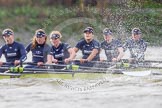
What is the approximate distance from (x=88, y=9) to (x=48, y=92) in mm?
9693

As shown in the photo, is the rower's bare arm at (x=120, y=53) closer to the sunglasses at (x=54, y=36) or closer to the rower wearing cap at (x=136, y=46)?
the rower wearing cap at (x=136, y=46)

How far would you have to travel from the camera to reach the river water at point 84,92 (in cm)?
838

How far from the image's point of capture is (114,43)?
12.1 meters

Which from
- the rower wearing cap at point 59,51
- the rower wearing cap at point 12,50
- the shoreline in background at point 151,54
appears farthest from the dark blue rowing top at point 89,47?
the shoreline in background at point 151,54

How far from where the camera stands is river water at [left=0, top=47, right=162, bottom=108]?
838cm

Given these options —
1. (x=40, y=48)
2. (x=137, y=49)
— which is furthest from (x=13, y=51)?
(x=137, y=49)

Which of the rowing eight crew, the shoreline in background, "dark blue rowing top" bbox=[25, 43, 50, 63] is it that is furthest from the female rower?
the shoreline in background

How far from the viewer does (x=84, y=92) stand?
9.38 meters

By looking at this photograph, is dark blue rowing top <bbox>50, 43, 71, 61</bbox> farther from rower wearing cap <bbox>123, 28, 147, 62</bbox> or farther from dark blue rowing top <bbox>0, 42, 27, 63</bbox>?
rower wearing cap <bbox>123, 28, 147, 62</bbox>

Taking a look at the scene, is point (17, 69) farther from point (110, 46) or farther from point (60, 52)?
point (110, 46)

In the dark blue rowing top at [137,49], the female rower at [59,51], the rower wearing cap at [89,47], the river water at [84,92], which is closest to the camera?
the river water at [84,92]

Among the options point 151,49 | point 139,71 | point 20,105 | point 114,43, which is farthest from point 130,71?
point 151,49

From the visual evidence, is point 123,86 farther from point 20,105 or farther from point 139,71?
point 20,105

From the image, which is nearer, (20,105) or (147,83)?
(20,105)
